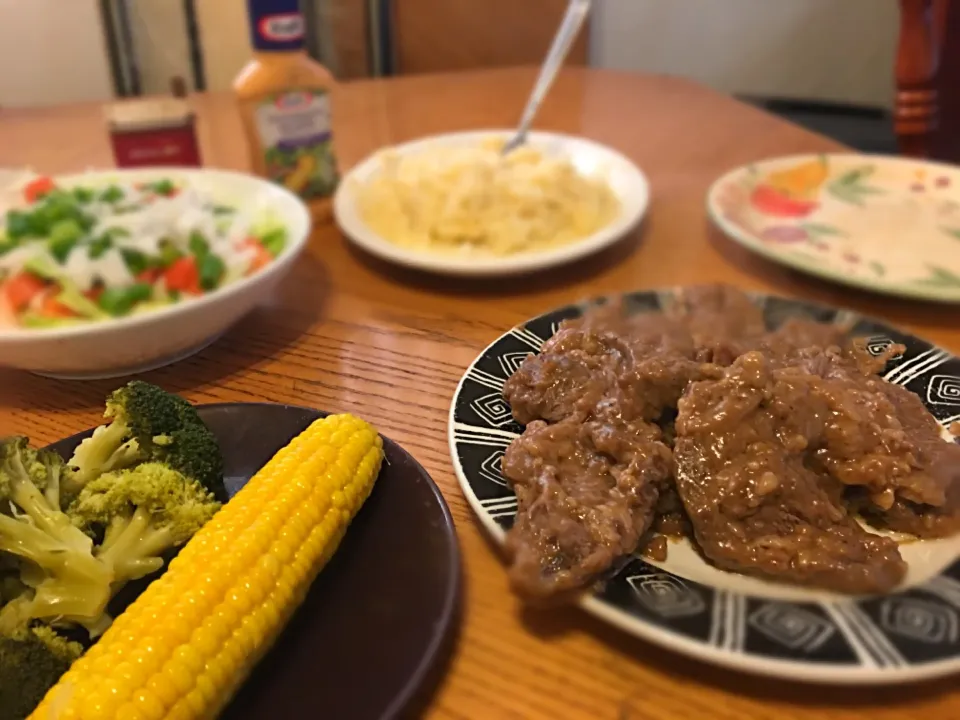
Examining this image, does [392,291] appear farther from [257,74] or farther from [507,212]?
[257,74]

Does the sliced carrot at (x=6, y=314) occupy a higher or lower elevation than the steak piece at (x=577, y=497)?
lower

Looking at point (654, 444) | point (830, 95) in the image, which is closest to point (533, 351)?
point (654, 444)

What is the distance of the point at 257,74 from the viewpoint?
183 cm

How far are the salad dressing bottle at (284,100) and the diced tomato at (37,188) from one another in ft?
1.48

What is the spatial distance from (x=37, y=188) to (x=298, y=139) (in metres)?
0.58

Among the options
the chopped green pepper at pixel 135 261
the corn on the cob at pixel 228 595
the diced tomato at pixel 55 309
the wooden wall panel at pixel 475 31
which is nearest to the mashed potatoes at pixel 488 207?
the chopped green pepper at pixel 135 261

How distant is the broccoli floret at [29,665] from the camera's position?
0.74 meters

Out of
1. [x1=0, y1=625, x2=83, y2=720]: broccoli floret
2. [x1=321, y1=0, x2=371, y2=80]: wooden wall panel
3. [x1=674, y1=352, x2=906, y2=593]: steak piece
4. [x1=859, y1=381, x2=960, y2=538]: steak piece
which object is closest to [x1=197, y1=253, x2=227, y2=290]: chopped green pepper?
[x1=0, y1=625, x2=83, y2=720]: broccoli floret

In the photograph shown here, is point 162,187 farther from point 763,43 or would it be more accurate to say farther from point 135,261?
point 763,43

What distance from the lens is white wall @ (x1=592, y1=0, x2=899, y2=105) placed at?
427cm

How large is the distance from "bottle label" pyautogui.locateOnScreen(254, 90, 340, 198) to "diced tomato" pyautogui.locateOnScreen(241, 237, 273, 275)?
0.35m

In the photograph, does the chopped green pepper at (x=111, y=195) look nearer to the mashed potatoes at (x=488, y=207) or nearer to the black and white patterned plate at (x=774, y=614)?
the mashed potatoes at (x=488, y=207)

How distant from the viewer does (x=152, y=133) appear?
6.29 ft

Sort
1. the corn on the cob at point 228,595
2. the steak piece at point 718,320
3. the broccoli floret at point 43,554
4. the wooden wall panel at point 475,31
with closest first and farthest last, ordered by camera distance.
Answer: the corn on the cob at point 228,595
the broccoli floret at point 43,554
the steak piece at point 718,320
the wooden wall panel at point 475,31
